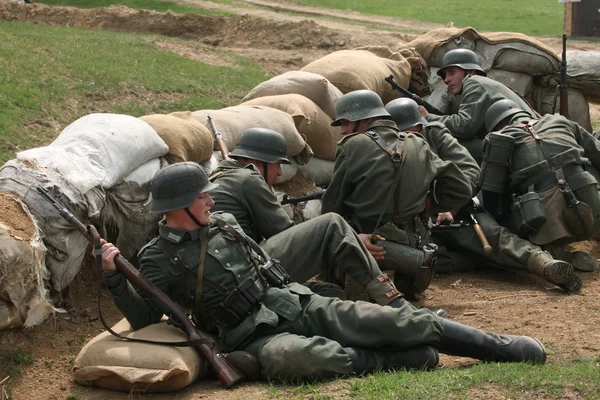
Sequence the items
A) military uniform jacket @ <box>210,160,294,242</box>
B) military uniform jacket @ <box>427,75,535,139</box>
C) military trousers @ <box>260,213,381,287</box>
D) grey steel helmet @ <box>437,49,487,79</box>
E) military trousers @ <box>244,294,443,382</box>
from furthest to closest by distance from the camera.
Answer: grey steel helmet @ <box>437,49,487,79</box> < military uniform jacket @ <box>427,75,535,139</box> < military uniform jacket @ <box>210,160,294,242</box> < military trousers @ <box>260,213,381,287</box> < military trousers @ <box>244,294,443,382</box>

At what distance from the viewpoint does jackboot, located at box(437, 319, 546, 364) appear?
5.04 meters

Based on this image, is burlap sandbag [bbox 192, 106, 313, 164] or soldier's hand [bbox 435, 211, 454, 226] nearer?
burlap sandbag [bbox 192, 106, 313, 164]

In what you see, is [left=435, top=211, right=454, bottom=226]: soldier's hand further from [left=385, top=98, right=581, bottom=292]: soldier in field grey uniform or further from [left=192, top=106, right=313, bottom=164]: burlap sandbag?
[left=192, top=106, right=313, bottom=164]: burlap sandbag

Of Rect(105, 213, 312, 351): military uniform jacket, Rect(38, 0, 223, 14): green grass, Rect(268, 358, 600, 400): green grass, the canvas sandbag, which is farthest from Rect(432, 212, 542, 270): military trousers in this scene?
Rect(38, 0, 223, 14): green grass

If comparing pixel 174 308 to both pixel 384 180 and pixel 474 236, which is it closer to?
pixel 384 180

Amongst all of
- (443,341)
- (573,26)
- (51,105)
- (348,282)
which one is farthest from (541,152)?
(573,26)

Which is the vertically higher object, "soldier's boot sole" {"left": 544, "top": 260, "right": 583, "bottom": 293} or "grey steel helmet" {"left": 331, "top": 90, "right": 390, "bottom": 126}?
"grey steel helmet" {"left": 331, "top": 90, "right": 390, "bottom": 126}

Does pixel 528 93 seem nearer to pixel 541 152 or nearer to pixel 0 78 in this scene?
pixel 541 152

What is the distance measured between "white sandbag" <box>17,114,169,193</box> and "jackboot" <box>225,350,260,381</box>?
1505 mm

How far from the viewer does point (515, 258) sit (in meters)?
7.51

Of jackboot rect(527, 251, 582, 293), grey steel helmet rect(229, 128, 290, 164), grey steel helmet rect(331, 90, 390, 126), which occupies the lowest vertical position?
jackboot rect(527, 251, 582, 293)

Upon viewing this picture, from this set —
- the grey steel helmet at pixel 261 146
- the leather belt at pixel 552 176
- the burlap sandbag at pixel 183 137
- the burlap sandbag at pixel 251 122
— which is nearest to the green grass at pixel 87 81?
the burlap sandbag at pixel 251 122

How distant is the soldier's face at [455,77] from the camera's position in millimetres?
9258

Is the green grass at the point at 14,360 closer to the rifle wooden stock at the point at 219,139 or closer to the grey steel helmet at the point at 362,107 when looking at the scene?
the rifle wooden stock at the point at 219,139
